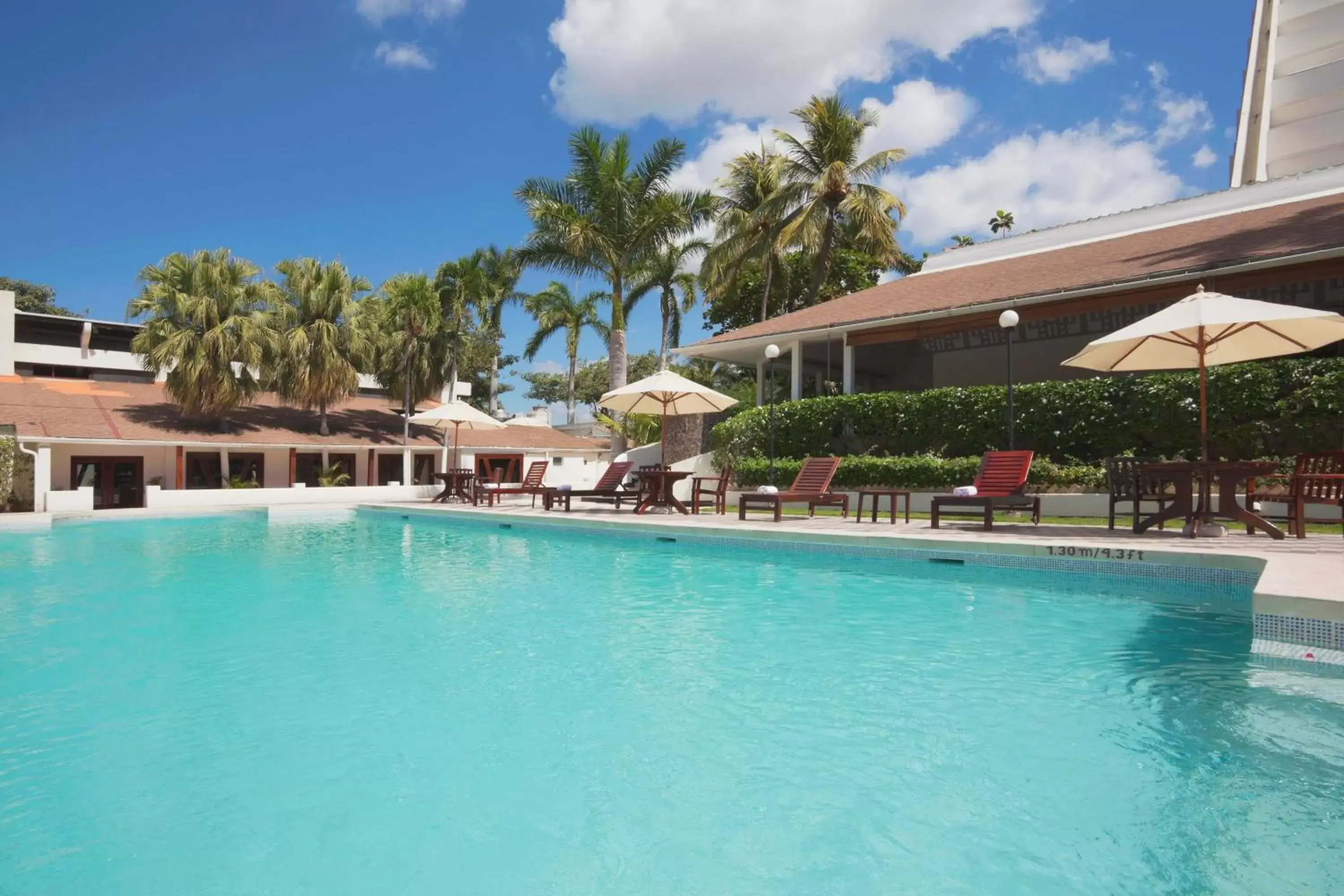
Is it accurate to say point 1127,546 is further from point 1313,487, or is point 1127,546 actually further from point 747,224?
point 747,224

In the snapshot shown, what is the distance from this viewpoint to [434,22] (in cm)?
1939

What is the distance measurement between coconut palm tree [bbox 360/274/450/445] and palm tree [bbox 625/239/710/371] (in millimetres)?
9105

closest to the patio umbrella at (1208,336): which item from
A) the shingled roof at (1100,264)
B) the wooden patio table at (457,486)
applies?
the shingled roof at (1100,264)

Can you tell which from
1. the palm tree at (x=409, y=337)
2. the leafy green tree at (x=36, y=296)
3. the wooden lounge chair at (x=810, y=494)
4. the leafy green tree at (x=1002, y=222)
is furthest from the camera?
the leafy green tree at (x=36, y=296)

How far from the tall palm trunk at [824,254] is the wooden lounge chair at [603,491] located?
33.8 feet

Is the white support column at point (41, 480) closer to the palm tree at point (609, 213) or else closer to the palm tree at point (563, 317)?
the palm tree at point (609, 213)

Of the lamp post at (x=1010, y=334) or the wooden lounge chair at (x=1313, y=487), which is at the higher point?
the lamp post at (x=1010, y=334)

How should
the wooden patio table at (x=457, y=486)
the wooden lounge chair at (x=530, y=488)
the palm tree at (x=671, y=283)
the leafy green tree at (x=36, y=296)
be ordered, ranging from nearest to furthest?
the wooden lounge chair at (x=530, y=488) → the wooden patio table at (x=457, y=486) → the palm tree at (x=671, y=283) → the leafy green tree at (x=36, y=296)

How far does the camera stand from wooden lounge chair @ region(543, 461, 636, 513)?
16.9 metres

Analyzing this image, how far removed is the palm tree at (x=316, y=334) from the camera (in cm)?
3016

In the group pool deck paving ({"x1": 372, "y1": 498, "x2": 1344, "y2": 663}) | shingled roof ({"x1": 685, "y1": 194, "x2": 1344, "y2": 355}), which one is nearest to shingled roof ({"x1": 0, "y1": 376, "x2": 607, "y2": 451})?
shingled roof ({"x1": 685, "y1": 194, "x2": 1344, "y2": 355})

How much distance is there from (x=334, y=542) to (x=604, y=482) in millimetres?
5789

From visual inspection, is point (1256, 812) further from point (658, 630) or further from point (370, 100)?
point (370, 100)

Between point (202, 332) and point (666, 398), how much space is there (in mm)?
20566
